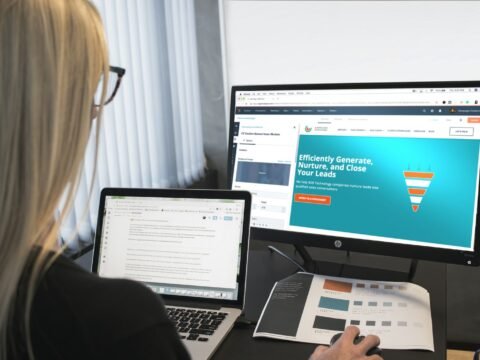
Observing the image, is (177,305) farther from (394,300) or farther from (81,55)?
(81,55)

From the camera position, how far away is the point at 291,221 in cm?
113

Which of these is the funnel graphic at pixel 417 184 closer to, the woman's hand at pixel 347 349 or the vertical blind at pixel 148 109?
the woman's hand at pixel 347 349

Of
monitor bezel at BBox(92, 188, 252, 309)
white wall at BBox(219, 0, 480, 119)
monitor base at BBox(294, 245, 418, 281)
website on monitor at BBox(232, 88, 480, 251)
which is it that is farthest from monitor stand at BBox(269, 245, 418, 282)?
white wall at BBox(219, 0, 480, 119)

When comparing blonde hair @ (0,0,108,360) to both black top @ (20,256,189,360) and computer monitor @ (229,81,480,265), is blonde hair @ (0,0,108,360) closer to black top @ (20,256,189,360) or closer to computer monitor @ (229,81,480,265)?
black top @ (20,256,189,360)

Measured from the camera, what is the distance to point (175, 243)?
102 centimetres

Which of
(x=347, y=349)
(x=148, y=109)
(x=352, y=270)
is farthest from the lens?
(x=148, y=109)

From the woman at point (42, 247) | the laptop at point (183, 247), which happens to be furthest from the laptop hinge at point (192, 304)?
the woman at point (42, 247)

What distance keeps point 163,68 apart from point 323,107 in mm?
1163

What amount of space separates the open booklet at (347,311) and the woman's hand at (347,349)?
0.08 meters

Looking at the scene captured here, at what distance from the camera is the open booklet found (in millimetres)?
875

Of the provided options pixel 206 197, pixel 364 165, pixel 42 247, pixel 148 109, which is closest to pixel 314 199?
pixel 364 165

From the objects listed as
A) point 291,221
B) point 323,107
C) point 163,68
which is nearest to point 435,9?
point 163,68

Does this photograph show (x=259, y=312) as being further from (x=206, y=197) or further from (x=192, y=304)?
(x=206, y=197)

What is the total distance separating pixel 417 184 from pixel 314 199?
231 millimetres
